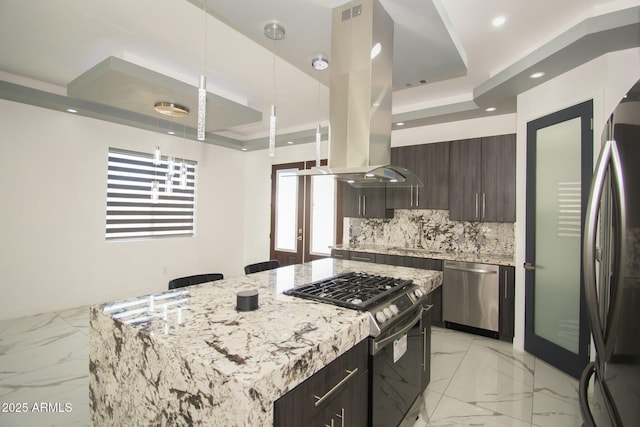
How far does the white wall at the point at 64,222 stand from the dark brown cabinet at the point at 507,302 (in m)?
5.14

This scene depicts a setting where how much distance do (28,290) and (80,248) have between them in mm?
739

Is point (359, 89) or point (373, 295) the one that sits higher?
point (359, 89)

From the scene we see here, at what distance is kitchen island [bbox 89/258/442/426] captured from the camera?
91 cm

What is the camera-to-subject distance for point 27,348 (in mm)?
3076

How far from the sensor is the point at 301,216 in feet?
19.6

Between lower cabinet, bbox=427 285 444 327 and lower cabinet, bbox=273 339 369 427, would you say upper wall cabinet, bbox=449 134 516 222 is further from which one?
lower cabinet, bbox=273 339 369 427

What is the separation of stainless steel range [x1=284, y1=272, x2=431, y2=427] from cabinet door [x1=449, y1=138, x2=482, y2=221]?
7.24 feet

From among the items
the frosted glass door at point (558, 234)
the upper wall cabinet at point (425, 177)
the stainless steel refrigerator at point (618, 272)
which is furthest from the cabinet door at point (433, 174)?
the stainless steel refrigerator at point (618, 272)

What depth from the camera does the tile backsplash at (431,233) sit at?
3.98m

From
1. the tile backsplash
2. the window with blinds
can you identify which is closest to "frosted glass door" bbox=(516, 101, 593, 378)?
the tile backsplash

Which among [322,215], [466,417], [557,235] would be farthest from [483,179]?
[322,215]

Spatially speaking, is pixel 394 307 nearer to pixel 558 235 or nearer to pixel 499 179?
pixel 558 235

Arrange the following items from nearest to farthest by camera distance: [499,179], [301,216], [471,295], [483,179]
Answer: [471,295] < [499,179] < [483,179] < [301,216]

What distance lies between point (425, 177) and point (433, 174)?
0.11 m
